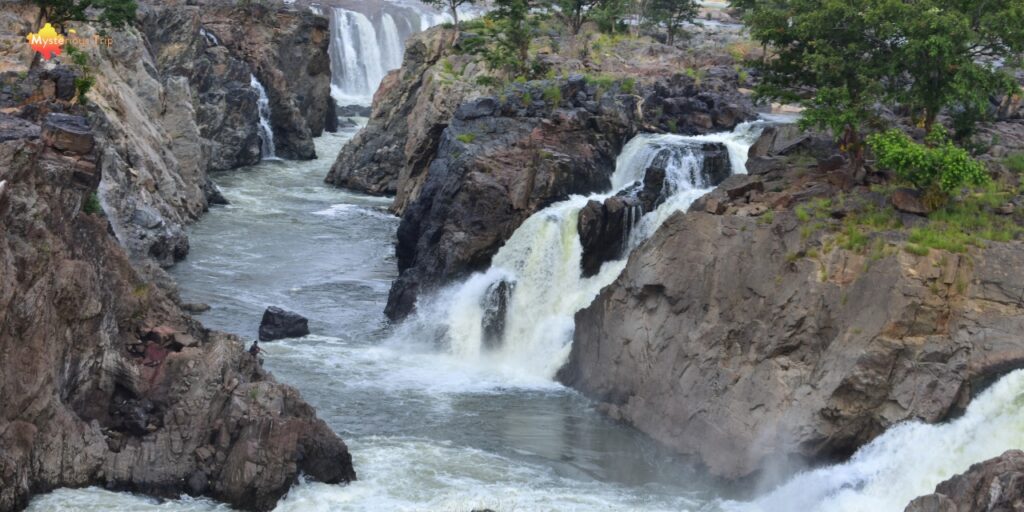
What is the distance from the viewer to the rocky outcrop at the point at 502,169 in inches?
1895

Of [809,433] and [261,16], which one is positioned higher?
[261,16]

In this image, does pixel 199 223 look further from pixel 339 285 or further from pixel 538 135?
pixel 538 135

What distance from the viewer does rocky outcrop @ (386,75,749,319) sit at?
1895 inches

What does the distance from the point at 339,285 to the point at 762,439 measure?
25.4 metres

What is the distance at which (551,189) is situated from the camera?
48.6 m

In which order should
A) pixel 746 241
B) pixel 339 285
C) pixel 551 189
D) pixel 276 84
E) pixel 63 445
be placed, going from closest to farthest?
pixel 63 445 < pixel 746 241 < pixel 551 189 < pixel 339 285 < pixel 276 84

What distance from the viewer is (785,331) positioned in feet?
112

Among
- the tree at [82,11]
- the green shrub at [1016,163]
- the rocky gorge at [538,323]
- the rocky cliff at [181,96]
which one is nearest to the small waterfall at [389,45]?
the rocky cliff at [181,96]

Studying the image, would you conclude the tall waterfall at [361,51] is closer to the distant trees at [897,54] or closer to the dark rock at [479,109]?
the dark rock at [479,109]

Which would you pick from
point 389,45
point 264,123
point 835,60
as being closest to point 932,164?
point 835,60

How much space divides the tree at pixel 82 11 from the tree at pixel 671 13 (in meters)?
31.8

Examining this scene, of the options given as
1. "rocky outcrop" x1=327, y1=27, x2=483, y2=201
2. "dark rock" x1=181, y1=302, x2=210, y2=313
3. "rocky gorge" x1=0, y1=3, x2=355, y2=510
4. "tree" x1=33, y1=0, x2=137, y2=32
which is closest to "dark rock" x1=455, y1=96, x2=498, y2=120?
"rocky outcrop" x1=327, y1=27, x2=483, y2=201

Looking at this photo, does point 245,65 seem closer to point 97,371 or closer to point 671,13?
point 671,13

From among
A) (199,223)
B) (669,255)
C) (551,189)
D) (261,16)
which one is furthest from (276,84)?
(669,255)
